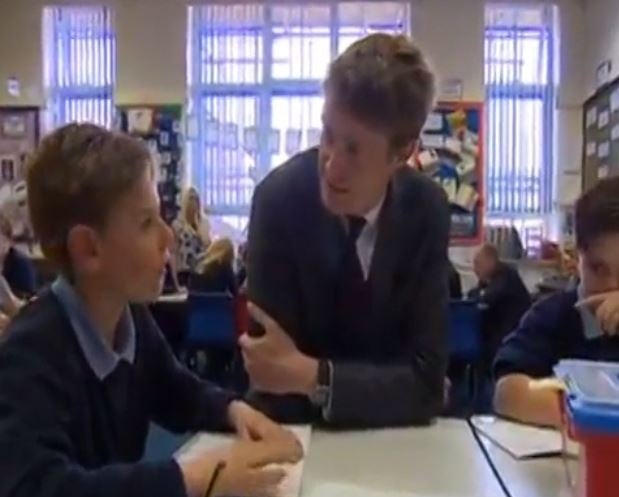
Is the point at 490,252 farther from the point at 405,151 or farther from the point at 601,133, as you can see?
the point at 405,151

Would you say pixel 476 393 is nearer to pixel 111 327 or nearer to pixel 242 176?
pixel 242 176

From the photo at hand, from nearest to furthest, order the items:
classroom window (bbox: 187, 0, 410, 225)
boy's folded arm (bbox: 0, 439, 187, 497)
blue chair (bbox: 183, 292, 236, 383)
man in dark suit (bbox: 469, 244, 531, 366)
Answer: boy's folded arm (bbox: 0, 439, 187, 497), man in dark suit (bbox: 469, 244, 531, 366), blue chair (bbox: 183, 292, 236, 383), classroom window (bbox: 187, 0, 410, 225)

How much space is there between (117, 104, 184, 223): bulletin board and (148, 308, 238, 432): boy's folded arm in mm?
6942

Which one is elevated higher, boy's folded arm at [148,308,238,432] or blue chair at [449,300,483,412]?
boy's folded arm at [148,308,238,432]

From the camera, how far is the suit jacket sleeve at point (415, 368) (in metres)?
1.48

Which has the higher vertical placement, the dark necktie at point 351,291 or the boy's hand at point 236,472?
the dark necktie at point 351,291

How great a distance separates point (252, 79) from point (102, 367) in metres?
7.69

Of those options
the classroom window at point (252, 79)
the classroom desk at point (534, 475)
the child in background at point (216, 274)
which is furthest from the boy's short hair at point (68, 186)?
the classroom window at point (252, 79)

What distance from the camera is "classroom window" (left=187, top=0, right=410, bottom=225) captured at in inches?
341

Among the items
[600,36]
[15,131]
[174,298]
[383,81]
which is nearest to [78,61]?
[15,131]

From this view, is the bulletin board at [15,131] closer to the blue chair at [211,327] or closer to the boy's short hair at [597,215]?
the blue chair at [211,327]

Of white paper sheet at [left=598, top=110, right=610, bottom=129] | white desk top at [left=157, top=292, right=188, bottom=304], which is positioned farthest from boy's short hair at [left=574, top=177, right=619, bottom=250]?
white paper sheet at [left=598, top=110, right=610, bottom=129]

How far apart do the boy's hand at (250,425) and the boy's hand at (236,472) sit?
0.13 m

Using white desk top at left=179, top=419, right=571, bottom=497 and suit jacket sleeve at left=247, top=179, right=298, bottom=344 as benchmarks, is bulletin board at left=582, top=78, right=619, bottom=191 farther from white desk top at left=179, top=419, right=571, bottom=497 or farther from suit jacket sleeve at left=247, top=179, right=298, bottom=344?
white desk top at left=179, top=419, right=571, bottom=497
